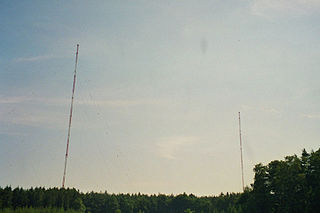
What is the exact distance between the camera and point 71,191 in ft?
525

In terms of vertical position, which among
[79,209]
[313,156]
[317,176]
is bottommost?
[79,209]

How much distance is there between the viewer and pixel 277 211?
238ft

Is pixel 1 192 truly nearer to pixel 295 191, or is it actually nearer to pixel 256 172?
pixel 256 172

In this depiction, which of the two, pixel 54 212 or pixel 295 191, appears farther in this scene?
pixel 54 212

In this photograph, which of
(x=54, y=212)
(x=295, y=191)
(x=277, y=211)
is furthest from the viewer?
(x=54, y=212)

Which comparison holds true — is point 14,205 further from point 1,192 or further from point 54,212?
point 54,212

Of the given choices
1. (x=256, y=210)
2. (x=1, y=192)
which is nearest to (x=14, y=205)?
(x=1, y=192)

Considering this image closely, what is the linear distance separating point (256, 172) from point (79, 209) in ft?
331

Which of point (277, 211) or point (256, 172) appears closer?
point (277, 211)

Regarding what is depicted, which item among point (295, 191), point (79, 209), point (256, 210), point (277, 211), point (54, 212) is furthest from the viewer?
point (79, 209)

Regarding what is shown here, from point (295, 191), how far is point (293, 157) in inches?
287

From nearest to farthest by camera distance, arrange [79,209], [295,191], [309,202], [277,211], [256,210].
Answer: [309,202] → [295,191] → [277,211] → [256,210] → [79,209]

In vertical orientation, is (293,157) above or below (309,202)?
above

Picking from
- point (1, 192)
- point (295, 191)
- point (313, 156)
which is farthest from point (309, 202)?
point (1, 192)
